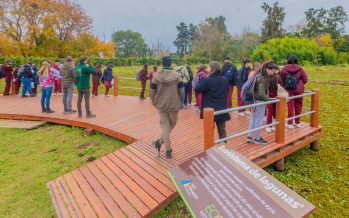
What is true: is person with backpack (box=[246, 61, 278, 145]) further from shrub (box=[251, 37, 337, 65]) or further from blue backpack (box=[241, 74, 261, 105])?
shrub (box=[251, 37, 337, 65])

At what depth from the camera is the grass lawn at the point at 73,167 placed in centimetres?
419

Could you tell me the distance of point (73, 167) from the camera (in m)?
5.60

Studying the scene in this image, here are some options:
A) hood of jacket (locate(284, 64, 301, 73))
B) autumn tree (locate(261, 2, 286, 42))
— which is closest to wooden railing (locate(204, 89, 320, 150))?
hood of jacket (locate(284, 64, 301, 73))

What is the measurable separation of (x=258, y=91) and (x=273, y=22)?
171 feet

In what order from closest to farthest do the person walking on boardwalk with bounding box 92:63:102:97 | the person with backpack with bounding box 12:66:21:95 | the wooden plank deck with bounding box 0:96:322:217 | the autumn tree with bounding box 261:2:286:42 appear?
the wooden plank deck with bounding box 0:96:322:217 → the person walking on boardwalk with bounding box 92:63:102:97 → the person with backpack with bounding box 12:66:21:95 → the autumn tree with bounding box 261:2:286:42

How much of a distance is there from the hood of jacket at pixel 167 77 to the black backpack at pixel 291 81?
2.83 m

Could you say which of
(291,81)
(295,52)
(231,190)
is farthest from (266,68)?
(295,52)

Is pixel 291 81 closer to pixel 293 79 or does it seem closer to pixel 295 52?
pixel 293 79

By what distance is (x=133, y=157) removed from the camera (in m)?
4.94

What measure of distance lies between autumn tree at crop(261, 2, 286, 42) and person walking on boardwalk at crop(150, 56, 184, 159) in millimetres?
52429

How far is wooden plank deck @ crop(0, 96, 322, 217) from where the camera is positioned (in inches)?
145

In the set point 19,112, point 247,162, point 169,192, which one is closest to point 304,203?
point 247,162

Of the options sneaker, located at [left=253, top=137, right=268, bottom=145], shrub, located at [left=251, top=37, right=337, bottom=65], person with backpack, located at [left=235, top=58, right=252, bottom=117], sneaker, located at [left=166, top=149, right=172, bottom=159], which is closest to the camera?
sneaker, located at [left=166, top=149, right=172, bottom=159]

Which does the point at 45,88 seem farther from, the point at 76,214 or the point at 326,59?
the point at 326,59
